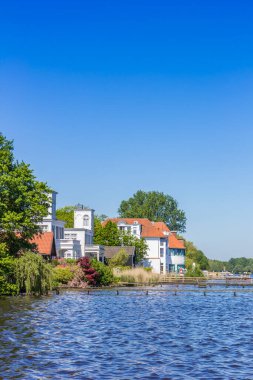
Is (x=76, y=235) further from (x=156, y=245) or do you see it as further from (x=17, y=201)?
(x=17, y=201)

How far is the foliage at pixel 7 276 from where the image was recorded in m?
52.9

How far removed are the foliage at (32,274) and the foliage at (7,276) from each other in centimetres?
52

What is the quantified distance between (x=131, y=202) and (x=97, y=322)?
15081cm

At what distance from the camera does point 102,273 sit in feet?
273

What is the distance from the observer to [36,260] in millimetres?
55594

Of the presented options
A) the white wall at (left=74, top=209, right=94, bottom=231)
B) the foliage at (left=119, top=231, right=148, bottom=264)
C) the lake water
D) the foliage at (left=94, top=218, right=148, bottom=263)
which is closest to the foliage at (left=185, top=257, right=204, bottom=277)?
the foliage at (left=94, top=218, right=148, bottom=263)

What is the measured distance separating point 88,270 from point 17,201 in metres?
25.2

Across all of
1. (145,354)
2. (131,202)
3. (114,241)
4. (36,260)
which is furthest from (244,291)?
(131,202)

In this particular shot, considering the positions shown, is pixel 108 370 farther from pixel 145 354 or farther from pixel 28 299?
pixel 28 299

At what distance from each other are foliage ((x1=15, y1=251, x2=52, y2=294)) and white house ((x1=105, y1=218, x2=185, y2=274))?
69737 mm

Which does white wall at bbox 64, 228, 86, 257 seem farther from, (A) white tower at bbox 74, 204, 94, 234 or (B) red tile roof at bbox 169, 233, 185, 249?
(B) red tile roof at bbox 169, 233, 185, 249

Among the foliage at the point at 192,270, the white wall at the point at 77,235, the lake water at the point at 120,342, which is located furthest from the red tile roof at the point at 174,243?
the lake water at the point at 120,342

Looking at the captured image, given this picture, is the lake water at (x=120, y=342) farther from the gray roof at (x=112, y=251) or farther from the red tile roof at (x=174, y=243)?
the red tile roof at (x=174, y=243)

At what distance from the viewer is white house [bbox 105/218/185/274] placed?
133 m
